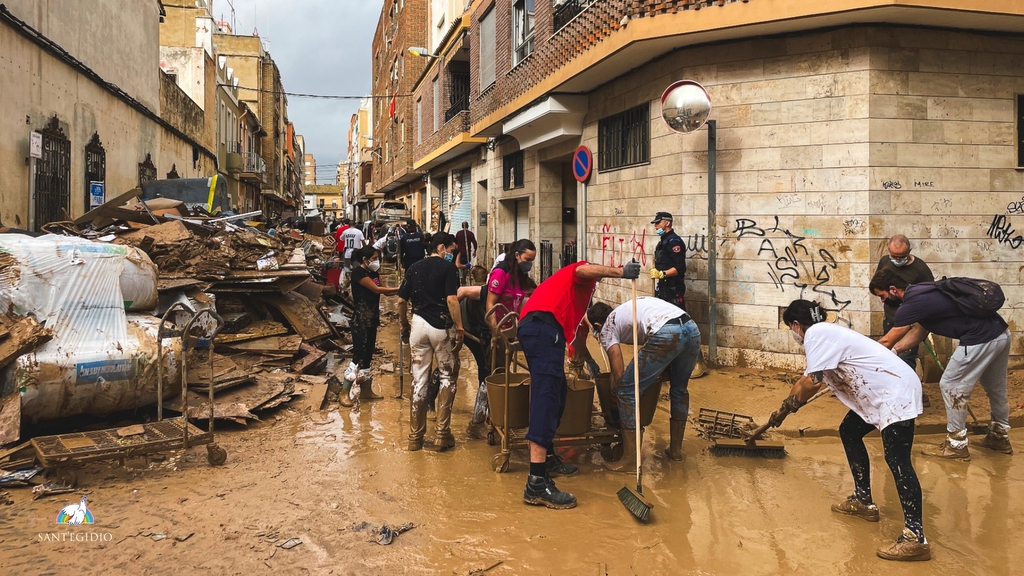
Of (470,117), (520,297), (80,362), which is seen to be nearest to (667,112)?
(520,297)

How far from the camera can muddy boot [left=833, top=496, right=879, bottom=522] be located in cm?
406

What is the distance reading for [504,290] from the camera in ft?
18.1

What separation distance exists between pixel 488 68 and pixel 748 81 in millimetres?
10041

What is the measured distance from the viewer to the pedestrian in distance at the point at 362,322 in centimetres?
710

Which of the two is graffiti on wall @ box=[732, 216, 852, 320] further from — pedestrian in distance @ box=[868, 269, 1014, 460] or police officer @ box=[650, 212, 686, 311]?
pedestrian in distance @ box=[868, 269, 1014, 460]

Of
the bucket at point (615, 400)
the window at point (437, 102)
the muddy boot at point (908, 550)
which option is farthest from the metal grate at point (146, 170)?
the muddy boot at point (908, 550)

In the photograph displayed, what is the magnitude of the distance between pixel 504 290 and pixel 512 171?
438 inches

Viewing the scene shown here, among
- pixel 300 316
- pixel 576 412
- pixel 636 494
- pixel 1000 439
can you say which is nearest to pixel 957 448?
pixel 1000 439

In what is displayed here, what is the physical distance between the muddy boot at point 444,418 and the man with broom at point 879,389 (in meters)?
2.76

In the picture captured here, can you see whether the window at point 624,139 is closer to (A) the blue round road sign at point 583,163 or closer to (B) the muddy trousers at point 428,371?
(A) the blue round road sign at point 583,163

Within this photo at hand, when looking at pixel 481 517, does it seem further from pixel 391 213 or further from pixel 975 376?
pixel 391 213

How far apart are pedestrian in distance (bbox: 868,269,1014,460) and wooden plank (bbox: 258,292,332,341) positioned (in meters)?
6.72

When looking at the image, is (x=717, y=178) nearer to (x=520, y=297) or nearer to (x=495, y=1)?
(x=520, y=297)

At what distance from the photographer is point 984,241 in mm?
7820
